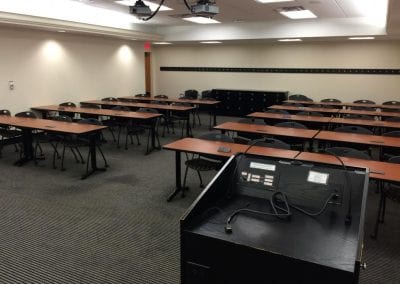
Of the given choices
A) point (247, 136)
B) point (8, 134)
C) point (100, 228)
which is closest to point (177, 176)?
point (100, 228)

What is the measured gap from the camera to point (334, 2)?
21.2 ft

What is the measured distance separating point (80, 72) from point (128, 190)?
18.3 ft

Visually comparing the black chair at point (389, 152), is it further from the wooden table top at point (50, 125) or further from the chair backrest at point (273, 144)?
the wooden table top at point (50, 125)

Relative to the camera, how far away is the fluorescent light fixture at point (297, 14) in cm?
743

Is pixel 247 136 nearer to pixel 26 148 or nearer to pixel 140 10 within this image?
pixel 140 10

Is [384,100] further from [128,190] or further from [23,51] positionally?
[23,51]

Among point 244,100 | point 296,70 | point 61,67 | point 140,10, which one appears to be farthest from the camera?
point 244,100

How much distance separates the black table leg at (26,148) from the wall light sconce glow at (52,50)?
3.05 metres

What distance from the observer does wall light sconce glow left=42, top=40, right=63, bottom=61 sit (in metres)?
8.07

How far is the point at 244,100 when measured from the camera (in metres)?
11.1

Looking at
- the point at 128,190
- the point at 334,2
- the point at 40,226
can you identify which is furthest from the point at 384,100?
the point at 40,226

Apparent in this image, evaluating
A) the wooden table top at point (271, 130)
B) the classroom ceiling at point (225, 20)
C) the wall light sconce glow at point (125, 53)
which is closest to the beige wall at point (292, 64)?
the classroom ceiling at point (225, 20)

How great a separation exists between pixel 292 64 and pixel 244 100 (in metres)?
1.90

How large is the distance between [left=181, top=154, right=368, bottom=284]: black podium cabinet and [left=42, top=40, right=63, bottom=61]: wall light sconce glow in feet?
25.4
